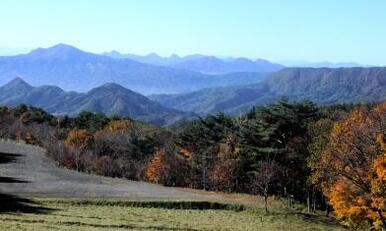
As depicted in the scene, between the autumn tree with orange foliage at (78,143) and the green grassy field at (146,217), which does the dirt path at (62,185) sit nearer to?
the green grassy field at (146,217)

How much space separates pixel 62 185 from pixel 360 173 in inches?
1311

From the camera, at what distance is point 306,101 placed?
252 ft

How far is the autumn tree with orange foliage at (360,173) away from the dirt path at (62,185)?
18206 mm

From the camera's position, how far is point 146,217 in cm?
4384

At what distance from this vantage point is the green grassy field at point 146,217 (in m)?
33.5

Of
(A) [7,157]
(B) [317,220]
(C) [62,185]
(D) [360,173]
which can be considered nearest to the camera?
(D) [360,173]

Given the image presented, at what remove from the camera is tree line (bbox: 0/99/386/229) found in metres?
43.9

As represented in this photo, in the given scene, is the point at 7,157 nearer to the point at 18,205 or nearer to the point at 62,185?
the point at 62,185

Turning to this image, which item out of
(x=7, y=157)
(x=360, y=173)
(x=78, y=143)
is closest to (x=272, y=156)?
(x=360, y=173)

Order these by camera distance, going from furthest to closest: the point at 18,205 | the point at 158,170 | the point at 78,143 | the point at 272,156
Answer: the point at 78,143
the point at 158,170
the point at 272,156
the point at 18,205

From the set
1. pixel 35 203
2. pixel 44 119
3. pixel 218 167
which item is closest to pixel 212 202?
pixel 35 203

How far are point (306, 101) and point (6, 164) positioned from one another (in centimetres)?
4101

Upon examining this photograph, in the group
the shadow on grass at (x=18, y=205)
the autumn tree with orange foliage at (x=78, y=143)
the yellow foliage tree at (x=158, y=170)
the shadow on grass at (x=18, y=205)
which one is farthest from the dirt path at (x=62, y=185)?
the yellow foliage tree at (x=158, y=170)

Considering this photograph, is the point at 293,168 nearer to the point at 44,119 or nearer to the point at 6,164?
the point at 6,164
